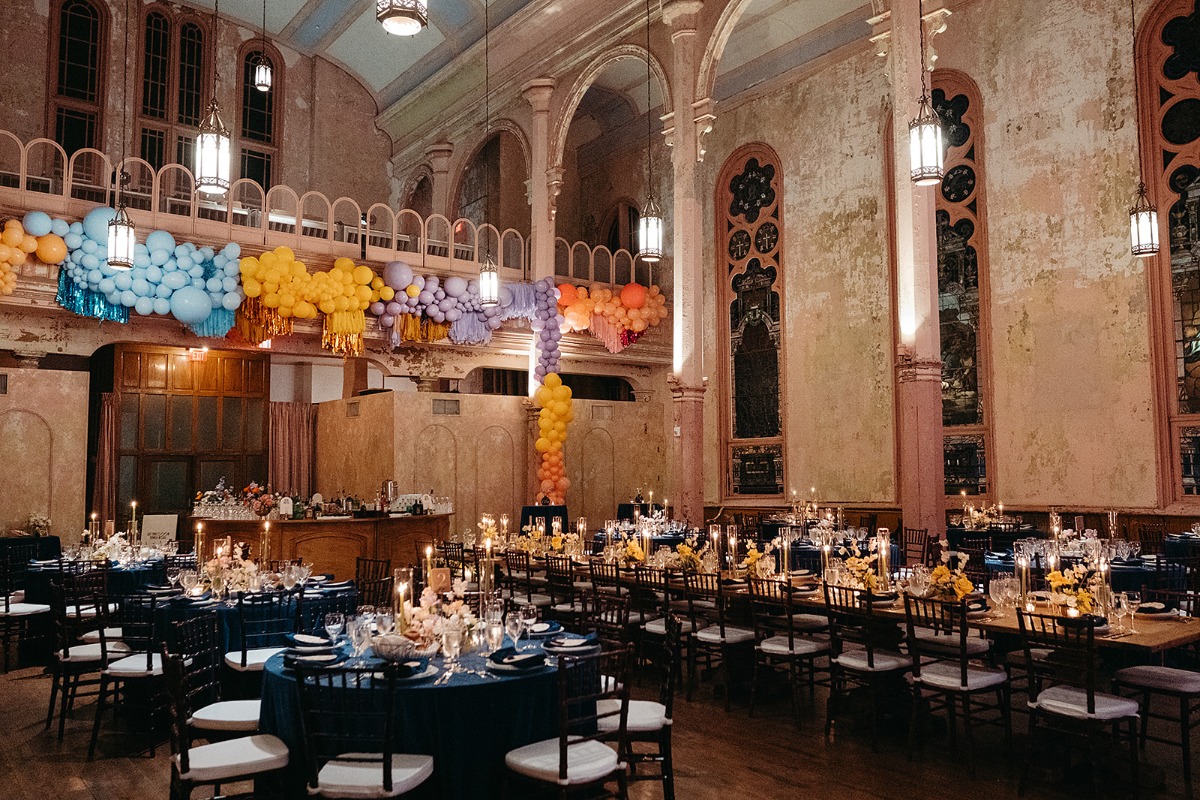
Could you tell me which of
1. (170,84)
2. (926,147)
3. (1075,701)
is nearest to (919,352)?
(926,147)

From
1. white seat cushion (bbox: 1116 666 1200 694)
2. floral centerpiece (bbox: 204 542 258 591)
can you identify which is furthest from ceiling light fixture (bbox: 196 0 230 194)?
white seat cushion (bbox: 1116 666 1200 694)

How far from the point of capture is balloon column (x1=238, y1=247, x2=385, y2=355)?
40.4ft

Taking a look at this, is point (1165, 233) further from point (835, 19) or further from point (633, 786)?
point (633, 786)

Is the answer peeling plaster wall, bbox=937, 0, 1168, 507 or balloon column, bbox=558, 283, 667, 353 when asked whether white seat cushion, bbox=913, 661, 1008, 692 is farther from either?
balloon column, bbox=558, 283, 667, 353

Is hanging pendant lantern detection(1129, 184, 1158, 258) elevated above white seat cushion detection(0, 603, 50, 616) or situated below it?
above

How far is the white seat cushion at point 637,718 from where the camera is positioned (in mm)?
4508

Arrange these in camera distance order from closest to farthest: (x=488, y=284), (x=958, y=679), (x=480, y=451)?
1. (x=958, y=679)
2. (x=488, y=284)
3. (x=480, y=451)

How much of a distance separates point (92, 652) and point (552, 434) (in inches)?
330

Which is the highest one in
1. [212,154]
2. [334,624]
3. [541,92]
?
[541,92]

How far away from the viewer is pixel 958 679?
5340 mm

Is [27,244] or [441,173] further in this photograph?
[441,173]

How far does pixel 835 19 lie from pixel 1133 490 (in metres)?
8.20

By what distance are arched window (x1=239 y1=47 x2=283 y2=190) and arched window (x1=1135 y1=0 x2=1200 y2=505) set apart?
14.7 m

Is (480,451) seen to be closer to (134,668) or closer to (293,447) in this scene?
(293,447)
